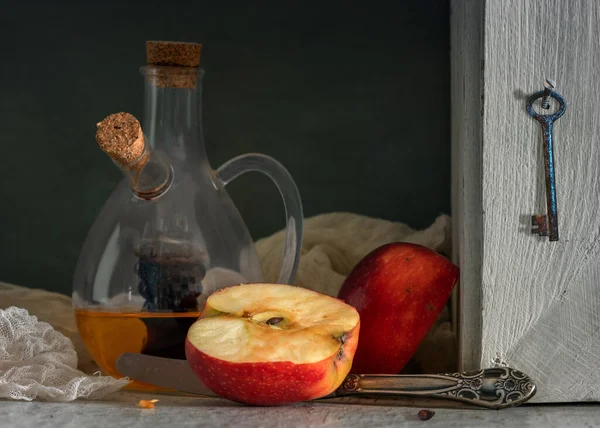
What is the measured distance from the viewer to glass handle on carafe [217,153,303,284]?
779 millimetres

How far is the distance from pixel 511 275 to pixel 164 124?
337 millimetres

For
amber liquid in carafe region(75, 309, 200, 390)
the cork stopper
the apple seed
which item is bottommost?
amber liquid in carafe region(75, 309, 200, 390)

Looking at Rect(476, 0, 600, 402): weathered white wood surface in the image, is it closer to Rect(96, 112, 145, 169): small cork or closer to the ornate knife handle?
the ornate knife handle

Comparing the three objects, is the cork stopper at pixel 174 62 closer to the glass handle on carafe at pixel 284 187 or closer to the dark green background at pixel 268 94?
the glass handle on carafe at pixel 284 187

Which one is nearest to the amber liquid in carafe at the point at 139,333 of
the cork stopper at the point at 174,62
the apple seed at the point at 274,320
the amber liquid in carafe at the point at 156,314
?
the amber liquid in carafe at the point at 156,314

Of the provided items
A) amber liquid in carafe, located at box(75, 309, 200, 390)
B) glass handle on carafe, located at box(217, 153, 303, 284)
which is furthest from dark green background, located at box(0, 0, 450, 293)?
amber liquid in carafe, located at box(75, 309, 200, 390)

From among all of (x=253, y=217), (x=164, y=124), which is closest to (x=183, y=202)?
(x=164, y=124)

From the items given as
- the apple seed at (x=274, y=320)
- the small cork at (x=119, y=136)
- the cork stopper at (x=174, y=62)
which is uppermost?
the cork stopper at (x=174, y=62)

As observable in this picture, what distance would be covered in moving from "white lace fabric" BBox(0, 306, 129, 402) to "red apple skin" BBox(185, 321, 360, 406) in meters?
0.10

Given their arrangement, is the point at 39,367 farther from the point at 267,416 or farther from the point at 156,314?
the point at 267,416

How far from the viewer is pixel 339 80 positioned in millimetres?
955

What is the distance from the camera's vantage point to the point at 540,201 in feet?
2.07

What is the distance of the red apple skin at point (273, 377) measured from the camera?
1.92 ft

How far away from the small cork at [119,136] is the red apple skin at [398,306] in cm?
23
